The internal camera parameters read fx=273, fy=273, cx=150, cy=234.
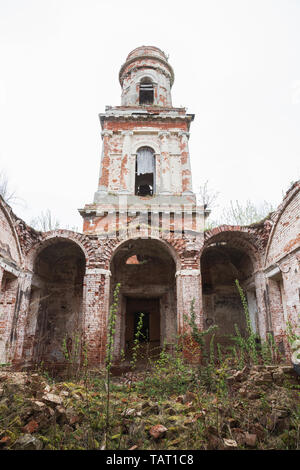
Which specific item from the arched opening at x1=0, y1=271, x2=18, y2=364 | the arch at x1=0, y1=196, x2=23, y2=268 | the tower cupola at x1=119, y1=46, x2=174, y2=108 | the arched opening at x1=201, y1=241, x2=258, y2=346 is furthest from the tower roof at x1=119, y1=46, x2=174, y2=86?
the arched opening at x1=0, y1=271, x2=18, y2=364

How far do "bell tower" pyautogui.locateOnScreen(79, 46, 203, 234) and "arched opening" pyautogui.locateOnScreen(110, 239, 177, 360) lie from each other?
2118mm

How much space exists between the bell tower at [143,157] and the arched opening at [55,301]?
2.37 m

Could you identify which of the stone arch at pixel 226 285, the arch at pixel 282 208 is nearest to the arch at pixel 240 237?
the stone arch at pixel 226 285

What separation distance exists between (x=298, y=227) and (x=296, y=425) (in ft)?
16.9

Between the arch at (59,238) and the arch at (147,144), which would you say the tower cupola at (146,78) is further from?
the arch at (59,238)

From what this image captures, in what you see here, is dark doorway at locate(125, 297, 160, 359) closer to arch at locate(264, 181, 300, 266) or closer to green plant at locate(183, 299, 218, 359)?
green plant at locate(183, 299, 218, 359)

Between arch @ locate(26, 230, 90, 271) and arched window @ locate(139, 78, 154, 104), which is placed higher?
arched window @ locate(139, 78, 154, 104)

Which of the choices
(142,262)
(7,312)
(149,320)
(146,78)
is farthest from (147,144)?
(7,312)

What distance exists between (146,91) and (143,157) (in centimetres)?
549

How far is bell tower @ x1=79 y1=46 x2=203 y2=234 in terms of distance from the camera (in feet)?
38.9

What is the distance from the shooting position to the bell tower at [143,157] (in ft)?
A: 38.9
